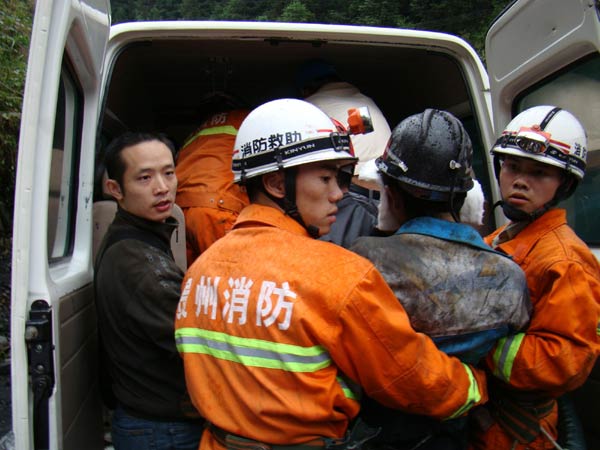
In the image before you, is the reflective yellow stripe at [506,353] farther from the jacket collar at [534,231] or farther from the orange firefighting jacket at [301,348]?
the jacket collar at [534,231]

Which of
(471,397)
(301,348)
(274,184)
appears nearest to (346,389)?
(301,348)

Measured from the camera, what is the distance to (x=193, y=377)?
1584 millimetres

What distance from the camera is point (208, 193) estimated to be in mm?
3154

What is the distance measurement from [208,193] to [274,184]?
1517 mm

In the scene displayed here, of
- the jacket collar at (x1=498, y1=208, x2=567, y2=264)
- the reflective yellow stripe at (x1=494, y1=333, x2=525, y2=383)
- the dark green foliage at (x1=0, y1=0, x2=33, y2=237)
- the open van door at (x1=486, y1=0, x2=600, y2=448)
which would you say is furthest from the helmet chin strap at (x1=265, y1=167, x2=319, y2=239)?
the dark green foliage at (x1=0, y1=0, x2=33, y2=237)

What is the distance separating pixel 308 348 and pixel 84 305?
103cm

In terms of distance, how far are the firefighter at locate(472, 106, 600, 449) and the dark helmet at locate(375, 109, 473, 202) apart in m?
Answer: 0.41

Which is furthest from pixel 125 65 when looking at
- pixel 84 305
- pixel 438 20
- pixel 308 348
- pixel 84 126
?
pixel 438 20

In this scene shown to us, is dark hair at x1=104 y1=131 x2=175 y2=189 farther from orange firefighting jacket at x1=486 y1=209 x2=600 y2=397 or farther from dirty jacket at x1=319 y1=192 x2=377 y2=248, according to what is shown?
orange firefighting jacket at x1=486 y1=209 x2=600 y2=397

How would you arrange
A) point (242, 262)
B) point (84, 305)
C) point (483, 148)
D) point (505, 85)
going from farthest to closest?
point (483, 148) → point (505, 85) → point (84, 305) → point (242, 262)

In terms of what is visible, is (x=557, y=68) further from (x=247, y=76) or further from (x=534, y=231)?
(x=247, y=76)

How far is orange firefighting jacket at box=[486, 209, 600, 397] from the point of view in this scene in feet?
5.68

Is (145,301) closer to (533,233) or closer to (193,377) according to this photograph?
(193,377)

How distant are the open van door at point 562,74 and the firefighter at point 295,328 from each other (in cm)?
114
